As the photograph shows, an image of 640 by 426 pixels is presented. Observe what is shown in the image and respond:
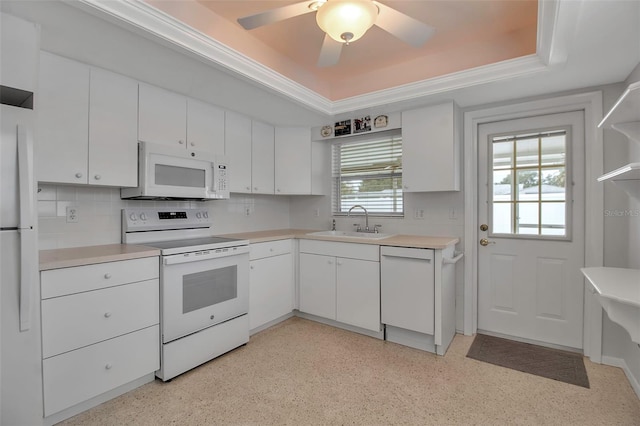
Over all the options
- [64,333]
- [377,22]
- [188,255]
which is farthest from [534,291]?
[64,333]

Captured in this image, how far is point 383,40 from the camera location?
271cm

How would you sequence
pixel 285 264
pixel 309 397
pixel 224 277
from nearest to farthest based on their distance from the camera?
pixel 309 397, pixel 224 277, pixel 285 264

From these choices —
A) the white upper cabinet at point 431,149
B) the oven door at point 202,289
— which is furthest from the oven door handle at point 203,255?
the white upper cabinet at point 431,149

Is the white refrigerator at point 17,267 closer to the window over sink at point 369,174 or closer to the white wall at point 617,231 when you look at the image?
the window over sink at point 369,174

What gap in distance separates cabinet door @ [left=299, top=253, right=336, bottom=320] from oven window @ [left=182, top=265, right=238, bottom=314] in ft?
2.79

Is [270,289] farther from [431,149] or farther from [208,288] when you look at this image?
[431,149]

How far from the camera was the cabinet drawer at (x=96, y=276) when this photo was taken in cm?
173

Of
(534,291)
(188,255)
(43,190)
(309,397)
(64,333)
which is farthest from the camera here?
(534,291)

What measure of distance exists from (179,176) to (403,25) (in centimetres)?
203

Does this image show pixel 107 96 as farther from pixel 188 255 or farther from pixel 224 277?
pixel 224 277

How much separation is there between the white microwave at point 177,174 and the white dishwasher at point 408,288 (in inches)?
66.2

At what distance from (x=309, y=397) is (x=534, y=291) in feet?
7.22

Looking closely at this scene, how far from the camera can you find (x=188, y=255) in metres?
2.32

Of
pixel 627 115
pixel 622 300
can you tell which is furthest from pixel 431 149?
pixel 622 300
